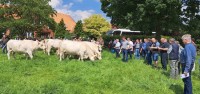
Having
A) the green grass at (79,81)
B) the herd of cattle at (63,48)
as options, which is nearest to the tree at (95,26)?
the herd of cattle at (63,48)

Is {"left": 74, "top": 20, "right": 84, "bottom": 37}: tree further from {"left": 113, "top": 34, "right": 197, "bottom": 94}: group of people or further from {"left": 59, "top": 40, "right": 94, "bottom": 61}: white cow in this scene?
{"left": 59, "top": 40, "right": 94, "bottom": 61}: white cow

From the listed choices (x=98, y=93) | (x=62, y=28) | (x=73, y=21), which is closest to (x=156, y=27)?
(x=98, y=93)

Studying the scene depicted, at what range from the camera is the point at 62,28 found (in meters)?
81.1

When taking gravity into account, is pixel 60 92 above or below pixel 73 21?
below

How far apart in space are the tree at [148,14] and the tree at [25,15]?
14722 millimetres

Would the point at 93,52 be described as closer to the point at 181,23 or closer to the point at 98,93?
the point at 98,93

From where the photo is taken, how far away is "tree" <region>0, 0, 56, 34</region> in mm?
51375

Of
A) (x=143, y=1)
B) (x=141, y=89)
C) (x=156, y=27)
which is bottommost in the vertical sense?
(x=141, y=89)

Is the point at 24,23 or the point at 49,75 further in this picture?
the point at 24,23

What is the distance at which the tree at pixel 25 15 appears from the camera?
51375 mm

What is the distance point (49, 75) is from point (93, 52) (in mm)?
8988

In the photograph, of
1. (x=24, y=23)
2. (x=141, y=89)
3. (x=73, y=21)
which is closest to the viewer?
(x=141, y=89)

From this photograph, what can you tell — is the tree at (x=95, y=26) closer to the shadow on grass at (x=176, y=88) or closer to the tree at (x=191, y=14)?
the tree at (x=191, y=14)

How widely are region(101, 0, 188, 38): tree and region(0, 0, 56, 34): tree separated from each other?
1472 centimetres
